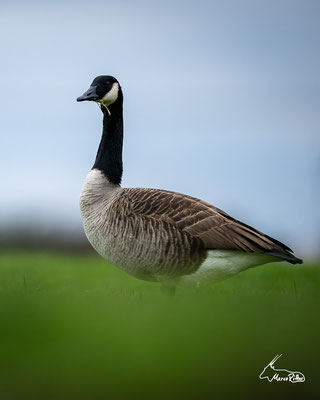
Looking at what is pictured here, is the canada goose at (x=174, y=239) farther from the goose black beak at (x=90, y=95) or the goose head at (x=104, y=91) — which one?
the goose head at (x=104, y=91)

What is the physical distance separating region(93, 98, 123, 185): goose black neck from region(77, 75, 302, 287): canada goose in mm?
1222

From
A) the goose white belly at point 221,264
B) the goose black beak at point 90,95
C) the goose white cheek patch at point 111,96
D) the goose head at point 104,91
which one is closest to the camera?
the goose white belly at point 221,264

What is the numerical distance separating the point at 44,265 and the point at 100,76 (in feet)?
19.0

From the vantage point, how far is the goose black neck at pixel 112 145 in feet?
32.8

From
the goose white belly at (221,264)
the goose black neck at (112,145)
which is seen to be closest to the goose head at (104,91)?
the goose black neck at (112,145)

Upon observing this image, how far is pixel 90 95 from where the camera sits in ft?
32.7

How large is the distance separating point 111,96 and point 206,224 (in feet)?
11.9

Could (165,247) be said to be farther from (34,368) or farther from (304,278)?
(34,368)

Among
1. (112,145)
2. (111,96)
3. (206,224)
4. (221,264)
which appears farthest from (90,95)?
(221,264)

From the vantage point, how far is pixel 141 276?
845 cm

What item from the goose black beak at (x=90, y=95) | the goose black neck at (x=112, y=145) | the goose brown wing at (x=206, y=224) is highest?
the goose black beak at (x=90, y=95)

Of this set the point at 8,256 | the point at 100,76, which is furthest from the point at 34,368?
the point at 8,256

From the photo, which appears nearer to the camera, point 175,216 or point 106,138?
point 175,216

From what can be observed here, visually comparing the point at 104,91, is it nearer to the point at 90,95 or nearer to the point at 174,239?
the point at 90,95
